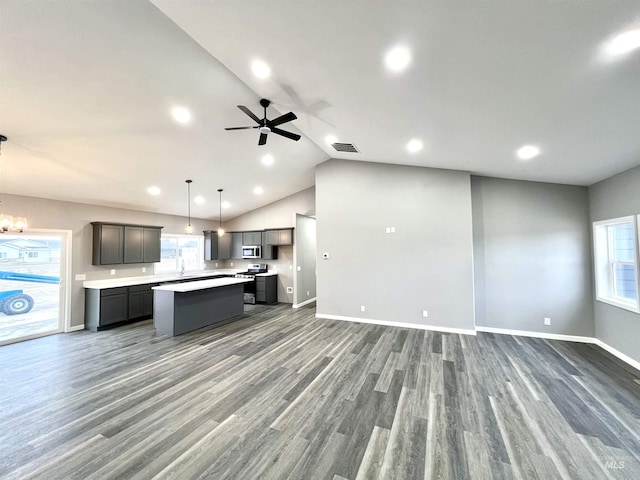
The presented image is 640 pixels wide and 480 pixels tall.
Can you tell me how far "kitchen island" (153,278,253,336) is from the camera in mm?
4793

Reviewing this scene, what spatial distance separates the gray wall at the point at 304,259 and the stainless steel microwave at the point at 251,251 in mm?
1346

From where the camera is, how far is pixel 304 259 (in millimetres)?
7645

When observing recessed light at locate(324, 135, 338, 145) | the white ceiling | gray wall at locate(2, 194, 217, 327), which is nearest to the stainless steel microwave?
gray wall at locate(2, 194, 217, 327)

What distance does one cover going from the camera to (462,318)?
494 centimetres

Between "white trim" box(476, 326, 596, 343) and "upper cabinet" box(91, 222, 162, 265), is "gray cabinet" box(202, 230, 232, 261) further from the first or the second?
"white trim" box(476, 326, 596, 343)

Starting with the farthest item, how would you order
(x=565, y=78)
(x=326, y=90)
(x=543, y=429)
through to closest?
(x=326, y=90) → (x=543, y=429) → (x=565, y=78)

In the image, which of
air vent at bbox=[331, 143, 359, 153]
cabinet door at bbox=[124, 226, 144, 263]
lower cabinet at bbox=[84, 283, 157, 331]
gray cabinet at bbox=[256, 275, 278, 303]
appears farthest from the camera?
gray cabinet at bbox=[256, 275, 278, 303]

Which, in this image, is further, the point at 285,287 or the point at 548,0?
the point at 285,287

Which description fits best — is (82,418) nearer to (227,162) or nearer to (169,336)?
(169,336)

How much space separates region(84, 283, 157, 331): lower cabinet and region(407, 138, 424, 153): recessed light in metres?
6.22

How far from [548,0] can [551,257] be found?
14.8ft

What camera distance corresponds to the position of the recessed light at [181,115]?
11.5 ft

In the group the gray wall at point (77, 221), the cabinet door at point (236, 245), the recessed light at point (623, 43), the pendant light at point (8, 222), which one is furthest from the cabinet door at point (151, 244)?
the recessed light at point (623, 43)

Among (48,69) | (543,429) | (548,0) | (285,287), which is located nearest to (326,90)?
(548,0)
